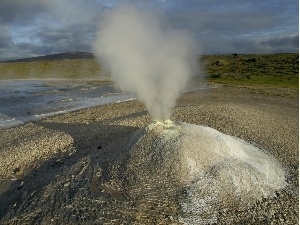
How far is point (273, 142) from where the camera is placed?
1622 cm

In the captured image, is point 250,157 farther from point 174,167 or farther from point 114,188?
point 114,188

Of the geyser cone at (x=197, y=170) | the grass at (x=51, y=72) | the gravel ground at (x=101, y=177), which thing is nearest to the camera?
the gravel ground at (x=101, y=177)

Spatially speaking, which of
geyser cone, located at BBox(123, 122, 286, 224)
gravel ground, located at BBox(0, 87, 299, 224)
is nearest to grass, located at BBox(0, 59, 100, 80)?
gravel ground, located at BBox(0, 87, 299, 224)

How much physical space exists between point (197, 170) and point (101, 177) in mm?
3293

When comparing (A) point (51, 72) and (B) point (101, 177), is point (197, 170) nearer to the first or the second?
(B) point (101, 177)

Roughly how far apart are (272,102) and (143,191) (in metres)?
22.3

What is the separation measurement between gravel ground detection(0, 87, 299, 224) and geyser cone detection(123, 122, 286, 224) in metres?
0.13

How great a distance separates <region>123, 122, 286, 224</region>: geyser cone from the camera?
10252 millimetres

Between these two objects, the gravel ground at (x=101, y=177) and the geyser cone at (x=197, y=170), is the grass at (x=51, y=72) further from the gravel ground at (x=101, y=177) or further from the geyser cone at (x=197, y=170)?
the geyser cone at (x=197, y=170)

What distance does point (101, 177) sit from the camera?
37.0ft

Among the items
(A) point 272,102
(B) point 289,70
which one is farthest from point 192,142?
(B) point 289,70

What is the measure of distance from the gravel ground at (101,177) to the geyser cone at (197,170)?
13 centimetres

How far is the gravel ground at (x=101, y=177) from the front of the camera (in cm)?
945

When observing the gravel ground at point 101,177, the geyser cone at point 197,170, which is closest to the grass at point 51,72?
the gravel ground at point 101,177
